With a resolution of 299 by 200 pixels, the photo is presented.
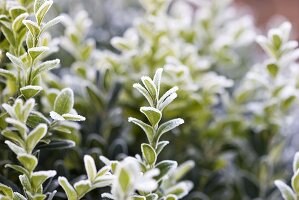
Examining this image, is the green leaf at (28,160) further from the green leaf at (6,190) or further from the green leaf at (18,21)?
the green leaf at (18,21)

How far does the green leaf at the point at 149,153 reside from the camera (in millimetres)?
526

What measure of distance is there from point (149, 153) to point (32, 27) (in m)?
0.19

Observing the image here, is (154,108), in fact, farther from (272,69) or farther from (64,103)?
(272,69)

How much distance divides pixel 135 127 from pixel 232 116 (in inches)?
6.9

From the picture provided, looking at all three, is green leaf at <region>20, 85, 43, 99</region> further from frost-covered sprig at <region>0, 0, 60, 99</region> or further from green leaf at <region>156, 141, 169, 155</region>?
green leaf at <region>156, 141, 169, 155</region>

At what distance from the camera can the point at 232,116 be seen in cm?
85

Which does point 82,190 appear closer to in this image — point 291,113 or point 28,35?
point 28,35

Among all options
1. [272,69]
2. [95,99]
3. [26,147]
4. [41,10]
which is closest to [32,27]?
[41,10]

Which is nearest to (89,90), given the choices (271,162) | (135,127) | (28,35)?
(135,127)

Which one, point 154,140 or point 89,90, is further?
point 89,90

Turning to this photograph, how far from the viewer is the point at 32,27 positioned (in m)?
0.53

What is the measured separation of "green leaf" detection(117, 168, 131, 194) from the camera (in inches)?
16.6

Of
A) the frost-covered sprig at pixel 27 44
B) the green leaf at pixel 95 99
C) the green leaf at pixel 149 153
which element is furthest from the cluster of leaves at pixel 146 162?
the green leaf at pixel 95 99

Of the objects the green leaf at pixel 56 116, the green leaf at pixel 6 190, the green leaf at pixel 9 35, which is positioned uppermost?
the green leaf at pixel 9 35
